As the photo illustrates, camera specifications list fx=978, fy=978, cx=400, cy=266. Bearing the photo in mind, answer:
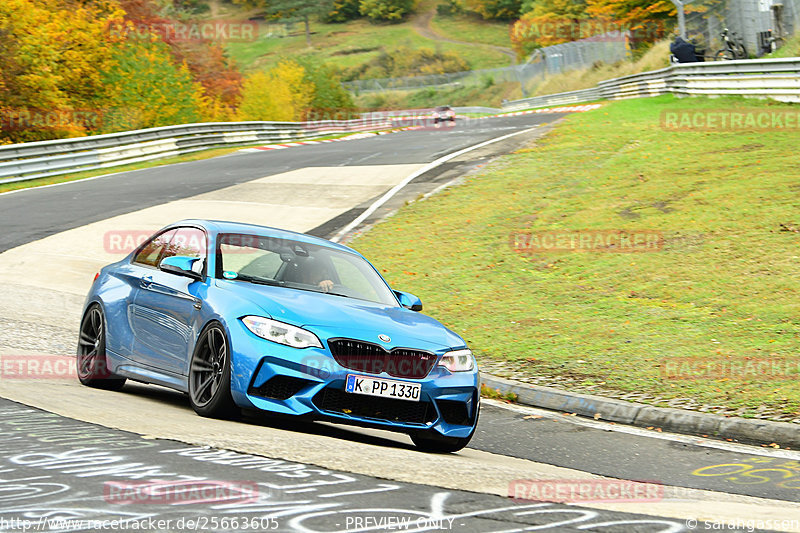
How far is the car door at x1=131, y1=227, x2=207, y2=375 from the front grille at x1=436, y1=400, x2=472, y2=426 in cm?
191

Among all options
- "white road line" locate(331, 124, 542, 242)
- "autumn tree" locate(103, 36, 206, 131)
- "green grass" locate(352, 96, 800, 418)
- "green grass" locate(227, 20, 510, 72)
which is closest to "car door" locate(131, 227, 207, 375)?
"green grass" locate(352, 96, 800, 418)

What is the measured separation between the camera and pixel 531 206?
1966cm

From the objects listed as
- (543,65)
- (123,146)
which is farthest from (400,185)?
(543,65)

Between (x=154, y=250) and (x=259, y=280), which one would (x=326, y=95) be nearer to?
(x=154, y=250)

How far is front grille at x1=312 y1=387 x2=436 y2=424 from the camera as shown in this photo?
6.55m

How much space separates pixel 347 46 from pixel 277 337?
14235 centimetres

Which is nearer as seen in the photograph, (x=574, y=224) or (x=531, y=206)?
(x=574, y=224)

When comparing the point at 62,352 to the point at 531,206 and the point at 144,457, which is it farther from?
the point at 531,206

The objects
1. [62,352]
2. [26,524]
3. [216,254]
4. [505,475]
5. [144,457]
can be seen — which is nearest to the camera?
[26,524]

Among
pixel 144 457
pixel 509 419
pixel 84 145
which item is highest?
pixel 84 145

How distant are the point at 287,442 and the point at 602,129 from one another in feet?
81.5

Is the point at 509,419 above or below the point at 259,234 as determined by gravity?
below

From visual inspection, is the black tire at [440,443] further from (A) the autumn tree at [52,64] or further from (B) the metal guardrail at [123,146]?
(A) the autumn tree at [52,64]

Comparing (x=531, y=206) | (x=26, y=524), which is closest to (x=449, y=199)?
(x=531, y=206)
